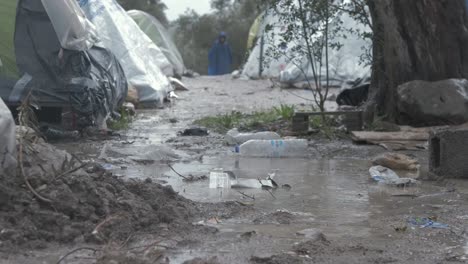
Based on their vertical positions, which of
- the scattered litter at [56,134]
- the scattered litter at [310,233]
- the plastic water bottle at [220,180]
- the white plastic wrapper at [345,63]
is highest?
Result: the white plastic wrapper at [345,63]

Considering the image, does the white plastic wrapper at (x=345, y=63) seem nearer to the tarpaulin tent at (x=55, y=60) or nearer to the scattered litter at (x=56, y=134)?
the tarpaulin tent at (x=55, y=60)

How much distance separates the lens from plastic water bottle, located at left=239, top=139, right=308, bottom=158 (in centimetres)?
779

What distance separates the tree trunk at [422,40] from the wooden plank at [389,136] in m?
1.09

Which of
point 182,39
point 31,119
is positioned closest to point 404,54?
point 31,119

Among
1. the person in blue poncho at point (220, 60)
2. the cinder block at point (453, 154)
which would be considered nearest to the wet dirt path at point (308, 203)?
the cinder block at point (453, 154)

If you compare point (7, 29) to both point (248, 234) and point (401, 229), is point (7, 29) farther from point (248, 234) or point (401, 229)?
point (401, 229)

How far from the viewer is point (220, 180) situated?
6.15 m

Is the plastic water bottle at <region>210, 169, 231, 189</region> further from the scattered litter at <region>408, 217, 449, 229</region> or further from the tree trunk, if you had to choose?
the tree trunk

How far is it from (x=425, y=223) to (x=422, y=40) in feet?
17.4

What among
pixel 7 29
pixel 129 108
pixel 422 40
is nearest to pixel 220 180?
pixel 7 29

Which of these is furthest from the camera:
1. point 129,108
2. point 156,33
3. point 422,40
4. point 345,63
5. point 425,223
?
point 156,33

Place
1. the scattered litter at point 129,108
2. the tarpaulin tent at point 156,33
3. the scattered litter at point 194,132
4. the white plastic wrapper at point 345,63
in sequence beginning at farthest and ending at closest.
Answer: the tarpaulin tent at point 156,33 < the white plastic wrapper at point 345,63 < the scattered litter at point 129,108 < the scattered litter at point 194,132

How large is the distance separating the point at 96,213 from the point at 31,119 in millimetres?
1245

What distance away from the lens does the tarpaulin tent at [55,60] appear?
28.9 feet
